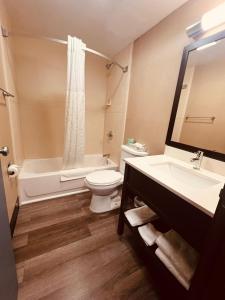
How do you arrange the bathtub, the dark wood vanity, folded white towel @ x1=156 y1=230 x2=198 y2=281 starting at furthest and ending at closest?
the bathtub
folded white towel @ x1=156 y1=230 x2=198 y2=281
the dark wood vanity

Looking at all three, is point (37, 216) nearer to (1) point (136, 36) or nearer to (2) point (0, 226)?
(2) point (0, 226)

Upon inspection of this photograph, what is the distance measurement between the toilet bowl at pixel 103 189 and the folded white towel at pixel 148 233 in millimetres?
581

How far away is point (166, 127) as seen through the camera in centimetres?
152

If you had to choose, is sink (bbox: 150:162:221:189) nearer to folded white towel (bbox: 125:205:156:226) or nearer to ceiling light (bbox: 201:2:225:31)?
folded white towel (bbox: 125:205:156:226)

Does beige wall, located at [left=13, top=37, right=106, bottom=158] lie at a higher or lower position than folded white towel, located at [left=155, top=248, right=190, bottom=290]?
higher

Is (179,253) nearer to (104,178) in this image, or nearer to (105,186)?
(105,186)

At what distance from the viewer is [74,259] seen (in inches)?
46.0

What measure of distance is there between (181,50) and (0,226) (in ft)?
6.23

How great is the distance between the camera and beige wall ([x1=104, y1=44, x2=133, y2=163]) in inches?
82.4

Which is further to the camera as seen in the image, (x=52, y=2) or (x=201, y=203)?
(x=52, y=2)

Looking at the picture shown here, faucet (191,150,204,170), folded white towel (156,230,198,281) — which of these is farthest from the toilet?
folded white towel (156,230,198,281)

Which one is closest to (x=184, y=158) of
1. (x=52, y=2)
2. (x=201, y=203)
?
(x=201, y=203)

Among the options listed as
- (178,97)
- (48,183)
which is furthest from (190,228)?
(48,183)

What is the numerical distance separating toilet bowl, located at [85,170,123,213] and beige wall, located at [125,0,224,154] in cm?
61
